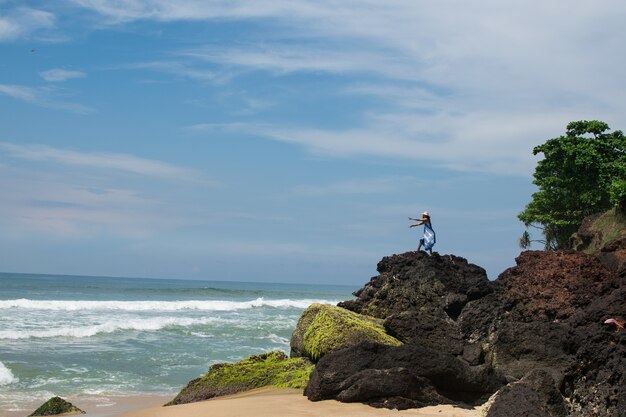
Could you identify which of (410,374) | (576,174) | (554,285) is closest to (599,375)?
(410,374)

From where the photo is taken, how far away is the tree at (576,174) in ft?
94.3

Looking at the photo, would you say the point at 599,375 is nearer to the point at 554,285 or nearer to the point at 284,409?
the point at 284,409

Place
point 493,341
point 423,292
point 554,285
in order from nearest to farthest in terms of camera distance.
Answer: point 493,341 → point 554,285 → point 423,292

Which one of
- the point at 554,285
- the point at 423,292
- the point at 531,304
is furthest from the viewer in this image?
the point at 423,292

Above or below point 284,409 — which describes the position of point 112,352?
below

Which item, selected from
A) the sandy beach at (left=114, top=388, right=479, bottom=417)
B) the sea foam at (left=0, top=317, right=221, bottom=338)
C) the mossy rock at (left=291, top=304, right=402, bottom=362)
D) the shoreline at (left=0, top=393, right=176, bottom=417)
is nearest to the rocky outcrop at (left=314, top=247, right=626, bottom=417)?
the sandy beach at (left=114, top=388, right=479, bottom=417)

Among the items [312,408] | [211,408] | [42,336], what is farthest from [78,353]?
[312,408]

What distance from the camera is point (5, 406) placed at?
468 inches

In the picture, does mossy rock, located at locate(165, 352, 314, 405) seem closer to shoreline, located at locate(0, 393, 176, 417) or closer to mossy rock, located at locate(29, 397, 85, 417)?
shoreline, located at locate(0, 393, 176, 417)

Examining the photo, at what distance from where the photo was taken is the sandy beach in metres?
7.17

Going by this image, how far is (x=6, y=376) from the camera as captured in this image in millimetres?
14352

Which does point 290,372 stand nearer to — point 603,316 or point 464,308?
point 464,308

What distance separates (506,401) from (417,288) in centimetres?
666

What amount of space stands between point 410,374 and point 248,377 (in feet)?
10.9
